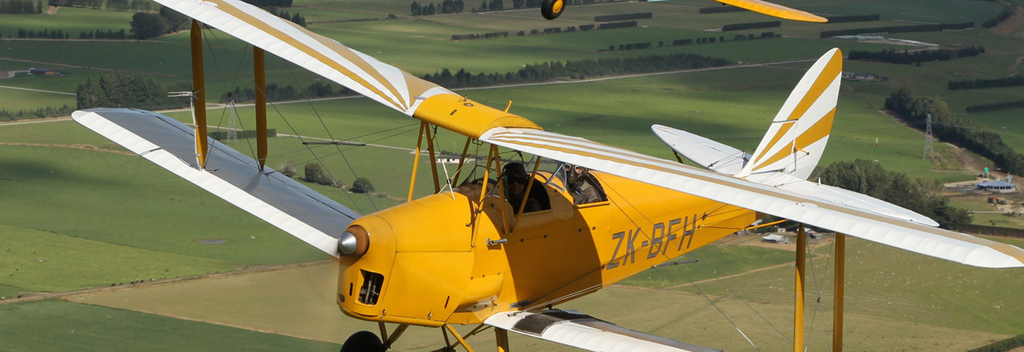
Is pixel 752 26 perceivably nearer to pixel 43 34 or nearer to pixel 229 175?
pixel 43 34

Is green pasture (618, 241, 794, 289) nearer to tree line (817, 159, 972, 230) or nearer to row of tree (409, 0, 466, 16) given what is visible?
tree line (817, 159, 972, 230)

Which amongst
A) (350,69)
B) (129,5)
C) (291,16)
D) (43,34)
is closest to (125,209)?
(350,69)

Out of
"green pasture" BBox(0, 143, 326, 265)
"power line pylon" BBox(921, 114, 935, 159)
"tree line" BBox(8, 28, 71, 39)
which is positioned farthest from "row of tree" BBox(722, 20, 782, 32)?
"green pasture" BBox(0, 143, 326, 265)

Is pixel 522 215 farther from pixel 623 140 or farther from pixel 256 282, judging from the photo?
pixel 623 140

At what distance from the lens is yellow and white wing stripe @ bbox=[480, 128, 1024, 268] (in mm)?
9641

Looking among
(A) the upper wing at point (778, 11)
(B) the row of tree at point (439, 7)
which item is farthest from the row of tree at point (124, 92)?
(A) the upper wing at point (778, 11)

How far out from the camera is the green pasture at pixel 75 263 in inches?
1444

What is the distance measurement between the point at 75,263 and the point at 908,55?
79.2m

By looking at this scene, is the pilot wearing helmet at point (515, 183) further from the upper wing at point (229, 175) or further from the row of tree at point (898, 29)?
the row of tree at point (898, 29)

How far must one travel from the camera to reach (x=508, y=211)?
42.8ft

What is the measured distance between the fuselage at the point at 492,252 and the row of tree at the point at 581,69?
62835mm

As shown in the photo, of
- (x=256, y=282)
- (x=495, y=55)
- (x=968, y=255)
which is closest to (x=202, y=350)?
(x=256, y=282)

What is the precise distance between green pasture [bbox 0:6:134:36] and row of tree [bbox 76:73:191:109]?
20391mm

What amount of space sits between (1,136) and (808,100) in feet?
173
